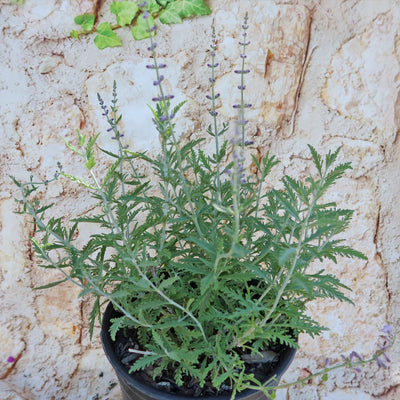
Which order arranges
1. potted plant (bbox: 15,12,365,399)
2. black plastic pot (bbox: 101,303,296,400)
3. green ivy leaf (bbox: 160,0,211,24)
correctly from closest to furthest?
A: potted plant (bbox: 15,12,365,399) → black plastic pot (bbox: 101,303,296,400) → green ivy leaf (bbox: 160,0,211,24)

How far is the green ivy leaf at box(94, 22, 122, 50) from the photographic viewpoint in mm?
1273

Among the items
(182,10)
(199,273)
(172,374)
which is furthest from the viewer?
(182,10)

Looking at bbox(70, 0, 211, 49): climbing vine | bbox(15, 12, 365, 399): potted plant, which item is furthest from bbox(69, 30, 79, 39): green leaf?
bbox(15, 12, 365, 399): potted plant

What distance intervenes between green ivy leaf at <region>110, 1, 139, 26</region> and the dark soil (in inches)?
35.3

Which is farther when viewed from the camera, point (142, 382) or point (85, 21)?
point (85, 21)

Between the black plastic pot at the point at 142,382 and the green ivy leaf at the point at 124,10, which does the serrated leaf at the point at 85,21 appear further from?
the black plastic pot at the point at 142,382

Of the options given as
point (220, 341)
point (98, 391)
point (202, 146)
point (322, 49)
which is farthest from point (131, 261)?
point (322, 49)

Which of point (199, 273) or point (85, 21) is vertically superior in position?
point (85, 21)

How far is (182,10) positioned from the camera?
1.27 meters

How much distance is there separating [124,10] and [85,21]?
12cm

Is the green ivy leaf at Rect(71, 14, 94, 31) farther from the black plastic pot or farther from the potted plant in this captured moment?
the black plastic pot

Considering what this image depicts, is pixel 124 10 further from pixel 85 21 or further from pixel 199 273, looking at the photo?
pixel 199 273

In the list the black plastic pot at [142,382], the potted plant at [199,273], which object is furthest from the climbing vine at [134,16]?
the black plastic pot at [142,382]

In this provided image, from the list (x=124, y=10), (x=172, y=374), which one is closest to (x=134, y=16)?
(x=124, y=10)
